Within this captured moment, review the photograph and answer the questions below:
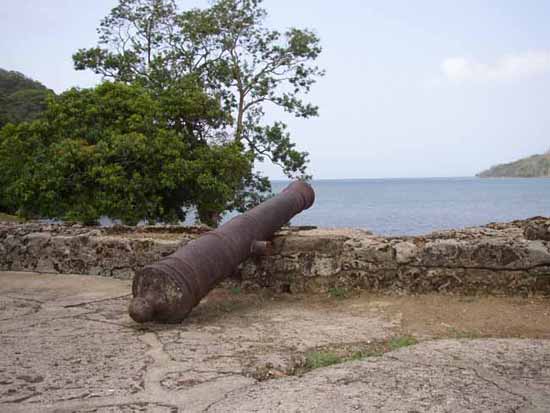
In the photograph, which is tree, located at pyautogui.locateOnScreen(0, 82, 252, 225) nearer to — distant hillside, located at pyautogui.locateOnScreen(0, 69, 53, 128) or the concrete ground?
the concrete ground

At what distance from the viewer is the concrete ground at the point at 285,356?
308 cm

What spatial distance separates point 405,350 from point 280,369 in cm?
90

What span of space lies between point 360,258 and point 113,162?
7666 mm

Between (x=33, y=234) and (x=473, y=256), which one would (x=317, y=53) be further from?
(x=473, y=256)

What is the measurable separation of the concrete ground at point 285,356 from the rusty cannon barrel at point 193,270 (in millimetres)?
186

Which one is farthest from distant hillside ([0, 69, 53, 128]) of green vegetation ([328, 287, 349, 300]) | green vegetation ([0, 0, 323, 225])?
green vegetation ([328, 287, 349, 300])

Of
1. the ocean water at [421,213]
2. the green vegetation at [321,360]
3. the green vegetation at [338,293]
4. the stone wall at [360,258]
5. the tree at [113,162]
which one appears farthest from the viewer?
the ocean water at [421,213]

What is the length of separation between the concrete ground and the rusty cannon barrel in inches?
7.3

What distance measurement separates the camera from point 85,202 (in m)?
11.9

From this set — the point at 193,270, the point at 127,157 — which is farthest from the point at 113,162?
the point at 193,270

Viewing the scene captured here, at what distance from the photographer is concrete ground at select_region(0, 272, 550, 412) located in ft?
10.1

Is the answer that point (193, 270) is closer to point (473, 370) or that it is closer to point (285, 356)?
point (285, 356)

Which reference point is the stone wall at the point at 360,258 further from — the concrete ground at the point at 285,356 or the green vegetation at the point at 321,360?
the green vegetation at the point at 321,360

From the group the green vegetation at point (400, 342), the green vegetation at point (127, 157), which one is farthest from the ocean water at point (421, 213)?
the green vegetation at point (400, 342)
